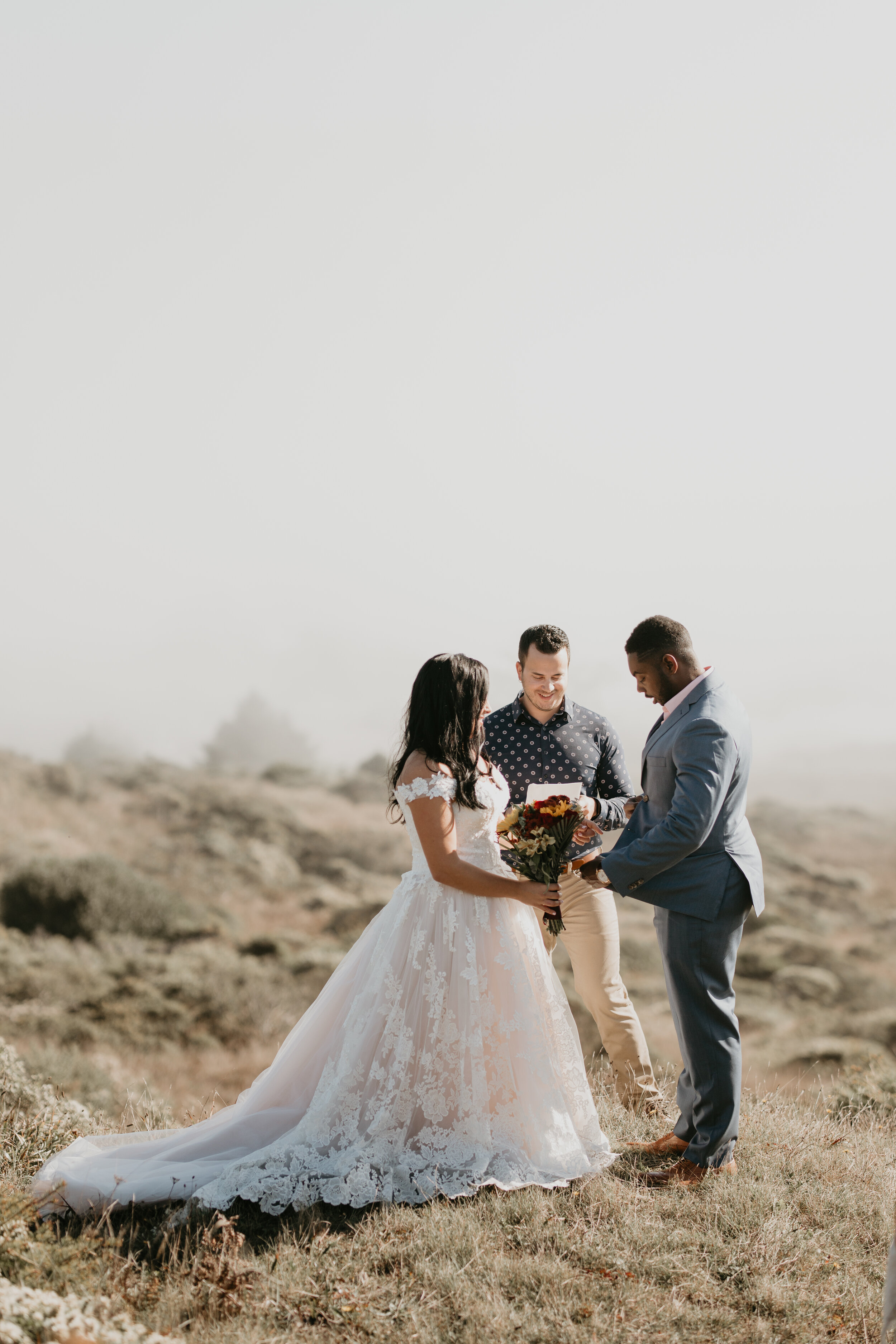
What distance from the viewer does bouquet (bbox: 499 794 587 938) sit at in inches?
161

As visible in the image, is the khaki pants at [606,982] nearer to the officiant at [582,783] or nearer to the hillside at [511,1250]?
the officiant at [582,783]

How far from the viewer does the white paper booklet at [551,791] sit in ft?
15.6

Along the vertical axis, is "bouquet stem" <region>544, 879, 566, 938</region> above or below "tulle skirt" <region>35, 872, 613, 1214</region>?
above

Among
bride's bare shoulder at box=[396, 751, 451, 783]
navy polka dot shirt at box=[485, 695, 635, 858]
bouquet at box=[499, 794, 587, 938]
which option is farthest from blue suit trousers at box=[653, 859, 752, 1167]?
bride's bare shoulder at box=[396, 751, 451, 783]

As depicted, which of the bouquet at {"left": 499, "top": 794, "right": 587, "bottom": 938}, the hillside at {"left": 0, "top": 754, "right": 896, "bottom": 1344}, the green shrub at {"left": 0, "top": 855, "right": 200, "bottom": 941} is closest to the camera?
the hillside at {"left": 0, "top": 754, "right": 896, "bottom": 1344}

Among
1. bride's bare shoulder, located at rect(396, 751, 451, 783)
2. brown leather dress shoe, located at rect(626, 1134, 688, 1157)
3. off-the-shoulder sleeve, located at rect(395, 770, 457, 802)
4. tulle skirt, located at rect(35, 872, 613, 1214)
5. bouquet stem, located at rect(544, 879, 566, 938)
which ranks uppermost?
bride's bare shoulder, located at rect(396, 751, 451, 783)

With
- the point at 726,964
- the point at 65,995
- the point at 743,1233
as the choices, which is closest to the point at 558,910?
the point at 726,964

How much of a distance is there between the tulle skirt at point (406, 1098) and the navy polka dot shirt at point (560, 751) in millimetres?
999

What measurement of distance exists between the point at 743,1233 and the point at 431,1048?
1.35 metres

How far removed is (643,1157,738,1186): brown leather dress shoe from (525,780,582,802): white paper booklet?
5.27ft

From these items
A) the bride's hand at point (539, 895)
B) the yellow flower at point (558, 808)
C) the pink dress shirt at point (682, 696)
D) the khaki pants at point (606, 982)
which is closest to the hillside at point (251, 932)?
the khaki pants at point (606, 982)

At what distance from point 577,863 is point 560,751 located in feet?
3.06

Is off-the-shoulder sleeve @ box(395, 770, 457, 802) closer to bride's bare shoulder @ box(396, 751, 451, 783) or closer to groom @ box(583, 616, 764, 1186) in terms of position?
bride's bare shoulder @ box(396, 751, 451, 783)

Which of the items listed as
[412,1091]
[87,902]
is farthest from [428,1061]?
[87,902]
